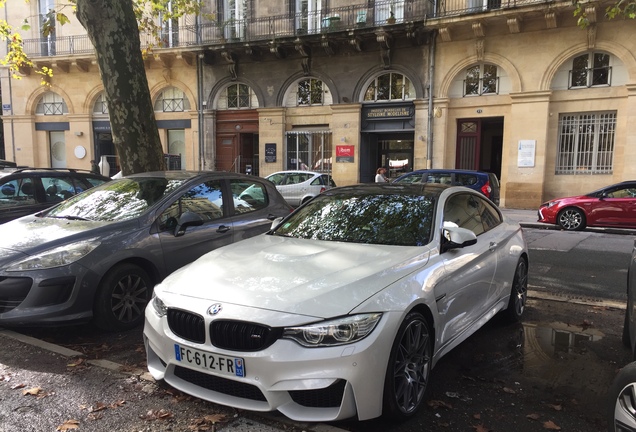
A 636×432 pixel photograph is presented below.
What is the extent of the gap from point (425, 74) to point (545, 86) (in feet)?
14.7

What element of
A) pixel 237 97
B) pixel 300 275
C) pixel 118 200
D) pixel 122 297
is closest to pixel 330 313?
pixel 300 275

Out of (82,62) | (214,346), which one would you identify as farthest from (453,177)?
(82,62)

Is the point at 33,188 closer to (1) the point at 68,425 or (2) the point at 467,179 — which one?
(1) the point at 68,425

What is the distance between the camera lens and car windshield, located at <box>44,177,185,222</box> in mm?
5039

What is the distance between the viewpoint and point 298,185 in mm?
16891

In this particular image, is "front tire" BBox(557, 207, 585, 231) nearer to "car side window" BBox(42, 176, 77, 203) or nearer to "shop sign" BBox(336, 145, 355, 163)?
"shop sign" BBox(336, 145, 355, 163)

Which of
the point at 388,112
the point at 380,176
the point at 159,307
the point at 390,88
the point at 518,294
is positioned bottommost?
the point at 518,294

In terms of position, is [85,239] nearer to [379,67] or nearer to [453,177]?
[453,177]

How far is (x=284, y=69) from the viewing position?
21.2 m

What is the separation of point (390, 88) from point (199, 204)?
15.9 m

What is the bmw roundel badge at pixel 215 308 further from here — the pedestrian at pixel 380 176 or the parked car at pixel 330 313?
the pedestrian at pixel 380 176

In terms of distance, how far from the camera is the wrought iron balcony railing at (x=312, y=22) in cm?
1803

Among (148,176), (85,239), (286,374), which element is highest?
(148,176)

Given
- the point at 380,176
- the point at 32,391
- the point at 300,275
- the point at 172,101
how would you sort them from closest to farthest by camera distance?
the point at 300,275 < the point at 32,391 < the point at 380,176 < the point at 172,101
